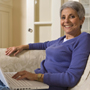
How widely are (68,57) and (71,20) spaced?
317mm

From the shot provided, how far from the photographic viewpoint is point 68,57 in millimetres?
1342

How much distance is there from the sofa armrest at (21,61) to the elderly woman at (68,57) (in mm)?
248

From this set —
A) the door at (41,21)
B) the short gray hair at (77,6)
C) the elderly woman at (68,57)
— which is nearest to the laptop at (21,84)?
the elderly woman at (68,57)

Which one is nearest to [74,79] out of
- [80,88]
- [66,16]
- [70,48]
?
[80,88]

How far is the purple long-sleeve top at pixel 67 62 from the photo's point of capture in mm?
1194

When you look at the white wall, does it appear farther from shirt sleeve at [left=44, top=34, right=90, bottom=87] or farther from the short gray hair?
shirt sleeve at [left=44, top=34, right=90, bottom=87]

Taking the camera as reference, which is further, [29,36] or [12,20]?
[12,20]

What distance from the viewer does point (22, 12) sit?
3.49m

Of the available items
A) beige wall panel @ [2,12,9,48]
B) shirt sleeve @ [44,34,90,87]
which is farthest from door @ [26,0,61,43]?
shirt sleeve @ [44,34,90,87]

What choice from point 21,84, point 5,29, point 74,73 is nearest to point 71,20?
point 74,73

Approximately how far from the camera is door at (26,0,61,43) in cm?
304

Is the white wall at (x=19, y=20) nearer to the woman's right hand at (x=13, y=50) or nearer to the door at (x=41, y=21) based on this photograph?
the door at (x=41, y=21)

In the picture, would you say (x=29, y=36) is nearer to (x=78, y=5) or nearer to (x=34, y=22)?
(x=34, y=22)

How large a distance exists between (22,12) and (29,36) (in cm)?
66
